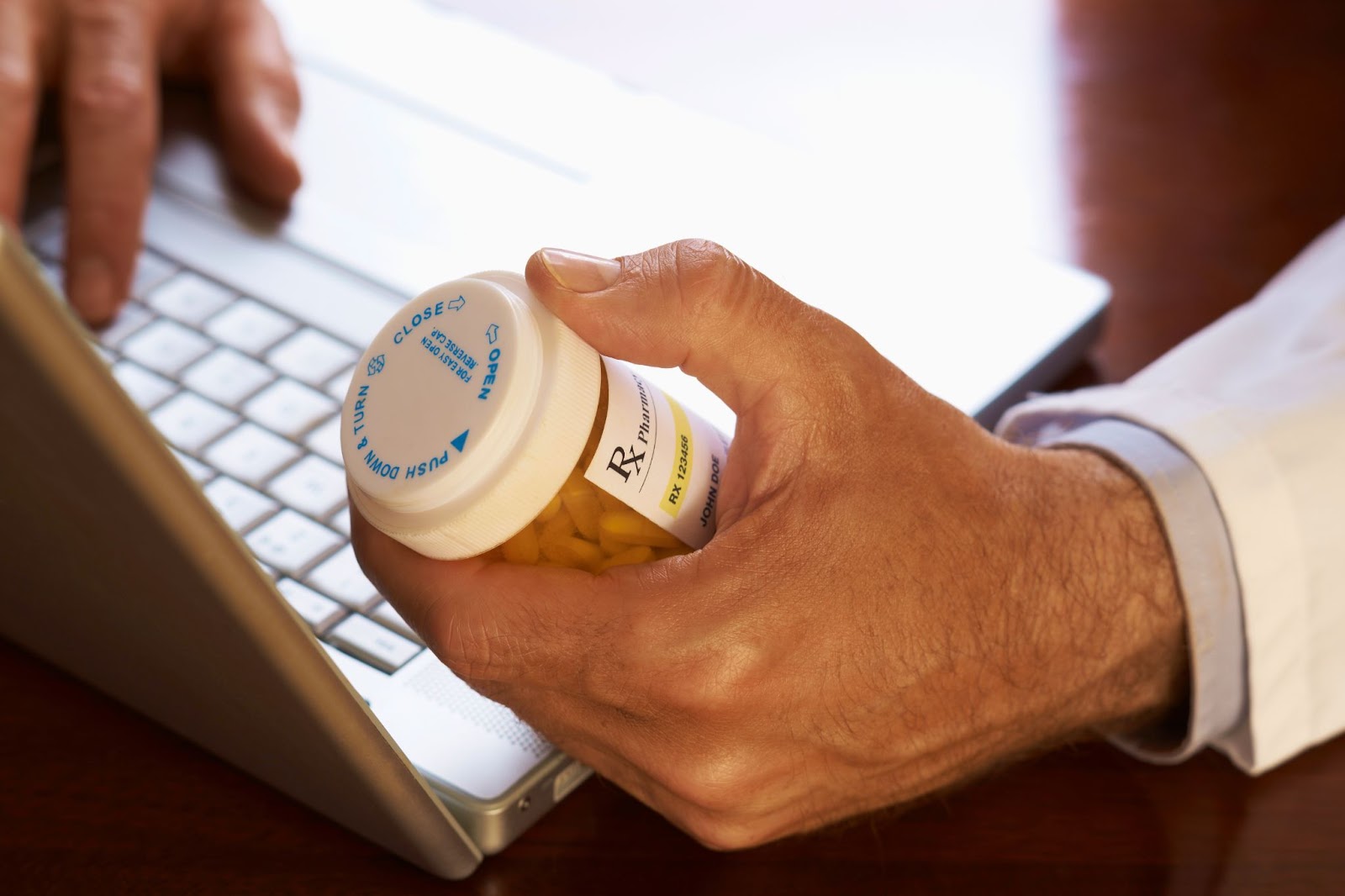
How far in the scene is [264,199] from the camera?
0.74m

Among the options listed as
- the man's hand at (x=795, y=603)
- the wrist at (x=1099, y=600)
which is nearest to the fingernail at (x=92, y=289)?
the man's hand at (x=795, y=603)

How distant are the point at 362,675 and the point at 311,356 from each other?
206 millimetres

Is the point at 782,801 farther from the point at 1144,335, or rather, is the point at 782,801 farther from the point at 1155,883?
the point at 1144,335

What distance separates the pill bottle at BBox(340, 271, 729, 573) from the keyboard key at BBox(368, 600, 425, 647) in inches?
4.7

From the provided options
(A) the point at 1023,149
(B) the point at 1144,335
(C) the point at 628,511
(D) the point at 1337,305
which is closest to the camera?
(C) the point at 628,511

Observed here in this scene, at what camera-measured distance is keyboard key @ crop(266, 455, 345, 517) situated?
0.56m

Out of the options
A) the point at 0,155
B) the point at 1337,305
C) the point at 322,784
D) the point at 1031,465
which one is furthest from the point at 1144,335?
the point at 0,155

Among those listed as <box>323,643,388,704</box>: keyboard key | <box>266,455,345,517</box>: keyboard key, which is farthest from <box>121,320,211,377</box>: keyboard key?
<box>323,643,388,704</box>: keyboard key

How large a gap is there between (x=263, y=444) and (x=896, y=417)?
31 centimetres

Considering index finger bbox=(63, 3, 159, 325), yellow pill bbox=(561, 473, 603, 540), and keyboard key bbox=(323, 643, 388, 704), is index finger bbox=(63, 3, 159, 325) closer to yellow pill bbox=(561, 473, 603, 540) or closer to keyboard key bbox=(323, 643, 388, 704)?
keyboard key bbox=(323, 643, 388, 704)

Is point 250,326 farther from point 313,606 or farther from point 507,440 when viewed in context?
point 507,440

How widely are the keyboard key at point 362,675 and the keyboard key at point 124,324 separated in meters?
0.26

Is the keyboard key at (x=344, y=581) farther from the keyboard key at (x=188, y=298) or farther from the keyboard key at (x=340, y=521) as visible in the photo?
the keyboard key at (x=188, y=298)

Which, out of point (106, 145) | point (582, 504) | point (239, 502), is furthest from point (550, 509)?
point (106, 145)
